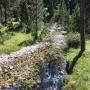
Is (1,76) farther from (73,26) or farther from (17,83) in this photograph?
(73,26)

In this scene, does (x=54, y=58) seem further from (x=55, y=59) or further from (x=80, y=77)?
(x=80, y=77)

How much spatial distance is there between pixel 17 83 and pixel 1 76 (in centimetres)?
260

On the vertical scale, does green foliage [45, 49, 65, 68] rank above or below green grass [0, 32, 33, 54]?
above

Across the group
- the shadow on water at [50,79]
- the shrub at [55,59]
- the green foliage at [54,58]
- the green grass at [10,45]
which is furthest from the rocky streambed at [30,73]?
the green grass at [10,45]

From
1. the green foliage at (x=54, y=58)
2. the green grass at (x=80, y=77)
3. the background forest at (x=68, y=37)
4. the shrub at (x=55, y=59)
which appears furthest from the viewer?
the green foliage at (x=54, y=58)

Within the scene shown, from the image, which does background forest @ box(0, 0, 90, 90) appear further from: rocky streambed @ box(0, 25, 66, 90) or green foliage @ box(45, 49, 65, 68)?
rocky streambed @ box(0, 25, 66, 90)

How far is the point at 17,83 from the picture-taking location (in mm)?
21516

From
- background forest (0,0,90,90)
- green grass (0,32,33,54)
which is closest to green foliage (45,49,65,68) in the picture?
background forest (0,0,90,90)

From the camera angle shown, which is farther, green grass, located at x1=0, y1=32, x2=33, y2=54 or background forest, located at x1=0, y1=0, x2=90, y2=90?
green grass, located at x1=0, y1=32, x2=33, y2=54

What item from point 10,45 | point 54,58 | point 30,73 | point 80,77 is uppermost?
point 80,77

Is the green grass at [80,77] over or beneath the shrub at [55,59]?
over

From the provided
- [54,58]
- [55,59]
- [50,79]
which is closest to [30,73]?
[50,79]

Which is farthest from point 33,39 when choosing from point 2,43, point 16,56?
point 16,56

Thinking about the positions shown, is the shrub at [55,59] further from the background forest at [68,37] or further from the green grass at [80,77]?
the green grass at [80,77]
